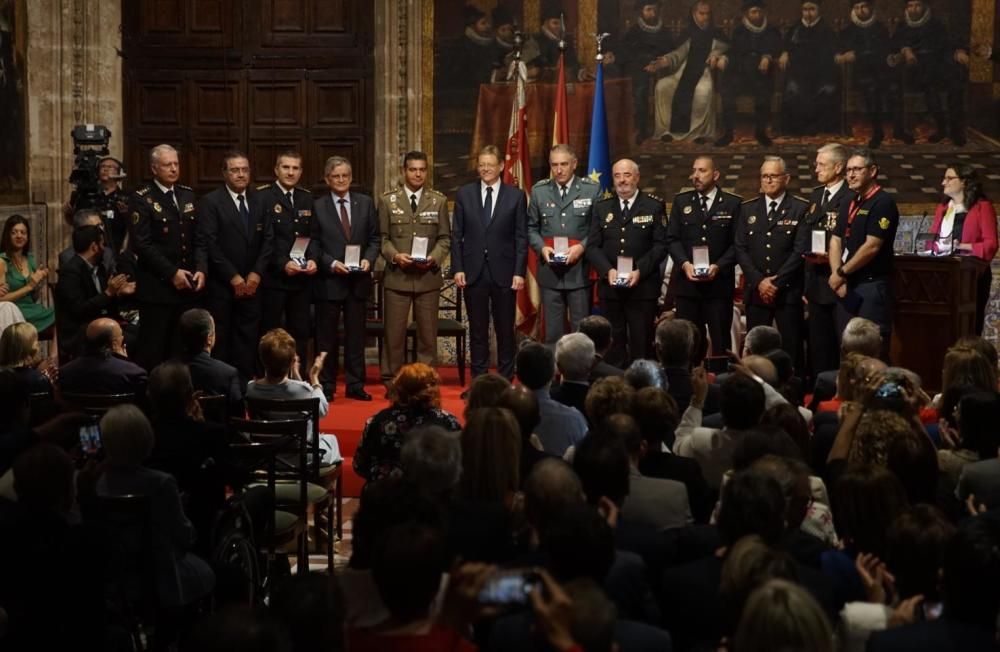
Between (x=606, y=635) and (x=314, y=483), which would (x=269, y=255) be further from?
(x=606, y=635)

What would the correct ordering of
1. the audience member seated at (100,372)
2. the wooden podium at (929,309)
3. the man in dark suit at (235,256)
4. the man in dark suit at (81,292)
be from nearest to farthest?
1. the audience member seated at (100,372)
2. the man in dark suit at (81,292)
3. the wooden podium at (929,309)
4. the man in dark suit at (235,256)

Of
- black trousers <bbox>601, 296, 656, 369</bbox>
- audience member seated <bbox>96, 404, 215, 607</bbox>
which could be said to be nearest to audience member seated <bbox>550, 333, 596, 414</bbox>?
audience member seated <bbox>96, 404, 215, 607</bbox>

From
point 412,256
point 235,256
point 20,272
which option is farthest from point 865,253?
point 20,272

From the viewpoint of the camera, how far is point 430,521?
412 centimetres

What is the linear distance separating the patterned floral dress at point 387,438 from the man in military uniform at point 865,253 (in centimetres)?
454

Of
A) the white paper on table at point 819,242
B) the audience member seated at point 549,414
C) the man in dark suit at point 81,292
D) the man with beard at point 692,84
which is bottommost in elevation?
the audience member seated at point 549,414

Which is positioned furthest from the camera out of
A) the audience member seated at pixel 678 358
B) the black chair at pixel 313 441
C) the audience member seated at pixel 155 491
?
the audience member seated at pixel 678 358

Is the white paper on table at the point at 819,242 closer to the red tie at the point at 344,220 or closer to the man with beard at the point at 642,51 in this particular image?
the man with beard at the point at 642,51

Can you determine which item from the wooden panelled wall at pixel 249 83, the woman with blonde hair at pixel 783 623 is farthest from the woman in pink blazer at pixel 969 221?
the woman with blonde hair at pixel 783 623

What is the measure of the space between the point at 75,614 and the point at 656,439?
7.37 feet

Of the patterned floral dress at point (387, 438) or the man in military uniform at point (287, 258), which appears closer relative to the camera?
the patterned floral dress at point (387, 438)

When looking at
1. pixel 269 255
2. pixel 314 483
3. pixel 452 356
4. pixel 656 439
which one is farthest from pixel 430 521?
pixel 452 356

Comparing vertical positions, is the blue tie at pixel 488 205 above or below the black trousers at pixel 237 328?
above

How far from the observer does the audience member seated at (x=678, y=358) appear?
23.0ft
